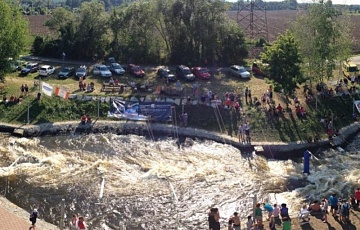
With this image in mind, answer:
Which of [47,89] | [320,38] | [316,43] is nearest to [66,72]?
[47,89]

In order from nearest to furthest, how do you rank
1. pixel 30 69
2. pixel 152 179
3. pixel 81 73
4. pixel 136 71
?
pixel 152 179
pixel 81 73
pixel 30 69
pixel 136 71

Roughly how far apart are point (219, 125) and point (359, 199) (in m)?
14.6

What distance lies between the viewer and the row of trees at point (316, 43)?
39.8 metres

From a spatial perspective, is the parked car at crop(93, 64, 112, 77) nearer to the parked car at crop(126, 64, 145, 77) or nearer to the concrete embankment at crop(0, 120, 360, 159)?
Result: the parked car at crop(126, 64, 145, 77)

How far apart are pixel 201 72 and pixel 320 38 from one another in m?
12.0

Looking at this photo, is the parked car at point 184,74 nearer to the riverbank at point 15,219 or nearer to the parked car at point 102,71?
the parked car at point 102,71

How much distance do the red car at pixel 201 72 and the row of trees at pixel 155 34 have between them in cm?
418

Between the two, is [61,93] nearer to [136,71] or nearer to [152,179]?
[136,71]

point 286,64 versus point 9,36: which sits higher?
point 9,36

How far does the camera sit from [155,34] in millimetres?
54531

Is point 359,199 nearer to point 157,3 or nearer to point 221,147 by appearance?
point 221,147

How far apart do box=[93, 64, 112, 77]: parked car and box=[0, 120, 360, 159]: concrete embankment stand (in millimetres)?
10540

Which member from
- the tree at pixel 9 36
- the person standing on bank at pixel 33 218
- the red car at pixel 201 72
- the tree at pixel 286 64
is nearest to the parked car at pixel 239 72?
the red car at pixel 201 72

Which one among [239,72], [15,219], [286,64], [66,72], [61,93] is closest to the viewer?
[15,219]
